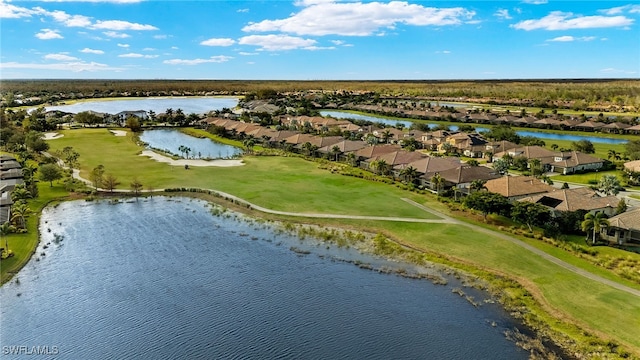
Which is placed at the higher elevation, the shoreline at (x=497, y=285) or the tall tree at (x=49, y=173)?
the tall tree at (x=49, y=173)

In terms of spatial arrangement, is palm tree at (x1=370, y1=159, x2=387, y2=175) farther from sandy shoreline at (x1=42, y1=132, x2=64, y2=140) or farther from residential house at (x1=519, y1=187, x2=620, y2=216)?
sandy shoreline at (x1=42, y1=132, x2=64, y2=140)

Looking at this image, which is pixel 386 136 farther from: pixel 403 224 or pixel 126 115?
pixel 126 115

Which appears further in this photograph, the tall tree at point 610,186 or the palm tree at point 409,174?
Result: the palm tree at point 409,174

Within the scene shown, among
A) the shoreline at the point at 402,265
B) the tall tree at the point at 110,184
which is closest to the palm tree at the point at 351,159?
the shoreline at the point at 402,265

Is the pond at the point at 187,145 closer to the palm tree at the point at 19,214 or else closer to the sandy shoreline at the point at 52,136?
the sandy shoreline at the point at 52,136

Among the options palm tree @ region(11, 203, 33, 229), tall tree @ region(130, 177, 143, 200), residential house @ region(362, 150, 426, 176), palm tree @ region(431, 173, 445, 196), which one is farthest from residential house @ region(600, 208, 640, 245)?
palm tree @ region(11, 203, 33, 229)

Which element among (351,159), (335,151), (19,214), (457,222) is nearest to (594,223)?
(457,222)

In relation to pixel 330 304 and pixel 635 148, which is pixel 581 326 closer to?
pixel 330 304
